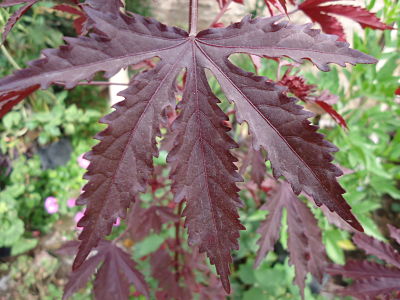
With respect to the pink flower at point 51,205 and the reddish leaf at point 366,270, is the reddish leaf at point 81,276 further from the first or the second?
the pink flower at point 51,205

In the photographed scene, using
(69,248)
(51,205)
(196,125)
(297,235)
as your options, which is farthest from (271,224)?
(51,205)

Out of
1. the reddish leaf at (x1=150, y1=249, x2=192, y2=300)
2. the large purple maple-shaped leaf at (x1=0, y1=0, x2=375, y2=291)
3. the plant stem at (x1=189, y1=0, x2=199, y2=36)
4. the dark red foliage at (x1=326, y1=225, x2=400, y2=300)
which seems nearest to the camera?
the large purple maple-shaped leaf at (x1=0, y1=0, x2=375, y2=291)

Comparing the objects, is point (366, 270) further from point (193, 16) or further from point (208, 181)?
point (193, 16)

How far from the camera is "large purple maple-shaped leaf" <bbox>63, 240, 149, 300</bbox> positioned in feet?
2.47

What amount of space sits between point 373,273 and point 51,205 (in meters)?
1.67

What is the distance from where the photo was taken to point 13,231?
1.65 m

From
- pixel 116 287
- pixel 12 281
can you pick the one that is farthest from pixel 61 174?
pixel 116 287

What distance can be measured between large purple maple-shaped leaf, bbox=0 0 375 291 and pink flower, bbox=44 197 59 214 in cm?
154

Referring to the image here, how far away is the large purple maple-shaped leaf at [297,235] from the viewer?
2.46 feet

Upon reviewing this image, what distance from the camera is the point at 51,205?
71.6 inches

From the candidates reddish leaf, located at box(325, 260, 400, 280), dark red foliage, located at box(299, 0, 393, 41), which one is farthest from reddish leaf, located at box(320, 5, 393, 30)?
reddish leaf, located at box(325, 260, 400, 280)

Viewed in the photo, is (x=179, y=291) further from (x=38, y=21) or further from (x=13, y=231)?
(x=38, y=21)

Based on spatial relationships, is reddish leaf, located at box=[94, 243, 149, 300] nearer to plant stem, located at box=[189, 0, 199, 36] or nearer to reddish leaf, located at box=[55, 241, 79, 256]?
reddish leaf, located at box=[55, 241, 79, 256]

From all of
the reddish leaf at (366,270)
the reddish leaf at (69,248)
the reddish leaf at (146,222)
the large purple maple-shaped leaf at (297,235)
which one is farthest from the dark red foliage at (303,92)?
the reddish leaf at (69,248)
